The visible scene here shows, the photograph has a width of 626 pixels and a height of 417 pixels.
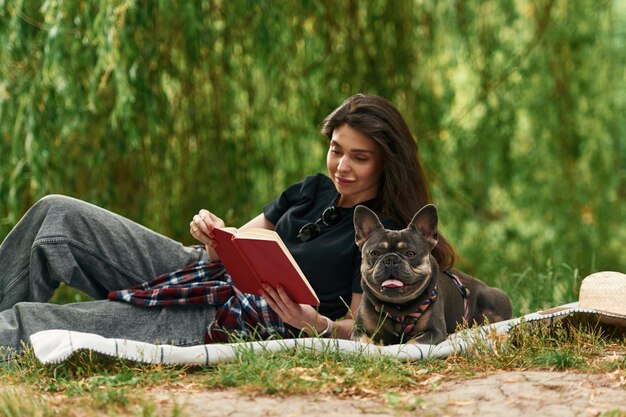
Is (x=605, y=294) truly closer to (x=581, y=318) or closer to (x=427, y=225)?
(x=581, y=318)

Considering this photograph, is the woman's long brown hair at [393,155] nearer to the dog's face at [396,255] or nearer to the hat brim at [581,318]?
the dog's face at [396,255]

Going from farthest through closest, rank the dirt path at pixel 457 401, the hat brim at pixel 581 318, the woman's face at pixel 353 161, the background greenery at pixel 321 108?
the background greenery at pixel 321 108, the woman's face at pixel 353 161, the hat brim at pixel 581 318, the dirt path at pixel 457 401

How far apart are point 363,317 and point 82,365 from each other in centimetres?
108

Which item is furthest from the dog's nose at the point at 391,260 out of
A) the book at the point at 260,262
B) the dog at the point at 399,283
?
the book at the point at 260,262

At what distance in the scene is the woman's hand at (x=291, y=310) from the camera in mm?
3729

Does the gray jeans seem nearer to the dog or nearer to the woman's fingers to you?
the woman's fingers

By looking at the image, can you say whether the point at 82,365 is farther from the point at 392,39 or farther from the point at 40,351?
the point at 392,39

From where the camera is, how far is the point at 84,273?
4234mm

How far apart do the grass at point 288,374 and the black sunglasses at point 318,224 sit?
683 millimetres

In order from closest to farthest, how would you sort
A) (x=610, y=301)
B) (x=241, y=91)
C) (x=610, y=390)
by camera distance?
1. (x=610, y=390)
2. (x=610, y=301)
3. (x=241, y=91)

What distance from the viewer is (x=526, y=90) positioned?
22.1ft

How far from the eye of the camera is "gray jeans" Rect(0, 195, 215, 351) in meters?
4.08

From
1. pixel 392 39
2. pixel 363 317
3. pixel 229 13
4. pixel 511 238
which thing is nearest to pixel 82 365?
pixel 363 317

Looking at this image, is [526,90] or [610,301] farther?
[526,90]
